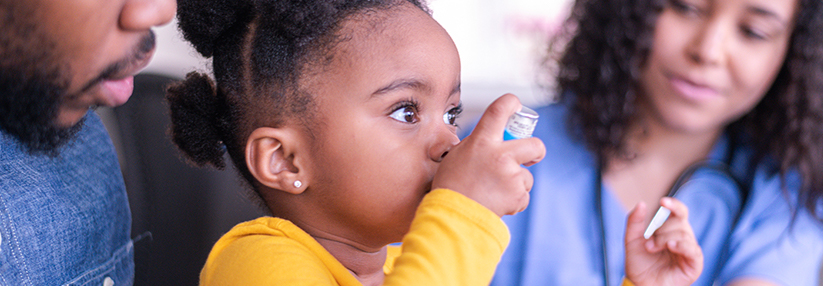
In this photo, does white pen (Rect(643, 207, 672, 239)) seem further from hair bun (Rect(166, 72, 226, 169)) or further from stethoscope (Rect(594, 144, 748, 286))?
hair bun (Rect(166, 72, 226, 169))

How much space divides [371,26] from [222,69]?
0.24m

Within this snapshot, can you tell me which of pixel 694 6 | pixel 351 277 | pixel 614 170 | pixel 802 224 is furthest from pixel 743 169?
pixel 351 277

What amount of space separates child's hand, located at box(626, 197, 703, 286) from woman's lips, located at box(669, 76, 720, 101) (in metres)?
0.31

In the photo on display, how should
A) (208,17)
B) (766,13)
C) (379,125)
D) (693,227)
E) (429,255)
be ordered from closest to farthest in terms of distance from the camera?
1. (429,255)
2. (379,125)
3. (208,17)
4. (766,13)
5. (693,227)

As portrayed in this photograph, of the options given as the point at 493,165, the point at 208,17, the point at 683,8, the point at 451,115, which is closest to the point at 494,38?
the point at 683,8

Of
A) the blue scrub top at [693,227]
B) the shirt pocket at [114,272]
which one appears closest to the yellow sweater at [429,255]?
the shirt pocket at [114,272]

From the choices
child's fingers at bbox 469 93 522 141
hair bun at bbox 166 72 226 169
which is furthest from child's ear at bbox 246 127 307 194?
child's fingers at bbox 469 93 522 141

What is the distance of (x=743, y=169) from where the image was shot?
1.17 m

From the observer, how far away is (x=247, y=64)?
0.78 m

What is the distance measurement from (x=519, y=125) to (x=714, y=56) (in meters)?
0.52

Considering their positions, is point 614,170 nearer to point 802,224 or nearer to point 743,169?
point 743,169

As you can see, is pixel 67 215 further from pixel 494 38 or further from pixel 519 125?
pixel 494 38

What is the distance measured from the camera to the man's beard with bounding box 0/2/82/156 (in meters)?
0.57

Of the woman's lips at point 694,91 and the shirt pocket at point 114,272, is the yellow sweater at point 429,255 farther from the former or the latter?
the woman's lips at point 694,91
